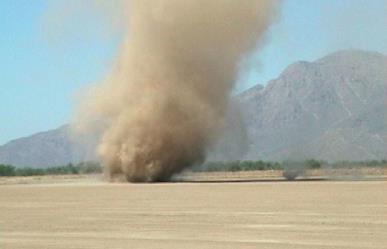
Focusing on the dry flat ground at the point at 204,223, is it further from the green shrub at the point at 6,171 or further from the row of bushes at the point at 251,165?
the green shrub at the point at 6,171

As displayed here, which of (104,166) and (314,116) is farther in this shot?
(314,116)

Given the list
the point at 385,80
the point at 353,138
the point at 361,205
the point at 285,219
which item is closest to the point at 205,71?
the point at 361,205

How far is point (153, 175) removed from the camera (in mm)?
58562

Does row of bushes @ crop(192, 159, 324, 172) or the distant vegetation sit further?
row of bushes @ crop(192, 159, 324, 172)

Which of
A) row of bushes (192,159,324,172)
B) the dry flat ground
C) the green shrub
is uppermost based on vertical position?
the green shrub

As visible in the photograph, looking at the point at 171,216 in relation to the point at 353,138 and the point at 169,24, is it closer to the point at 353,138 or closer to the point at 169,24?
the point at 169,24

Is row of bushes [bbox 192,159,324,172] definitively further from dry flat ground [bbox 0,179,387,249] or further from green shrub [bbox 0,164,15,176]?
dry flat ground [bbox 0,179,387,249]

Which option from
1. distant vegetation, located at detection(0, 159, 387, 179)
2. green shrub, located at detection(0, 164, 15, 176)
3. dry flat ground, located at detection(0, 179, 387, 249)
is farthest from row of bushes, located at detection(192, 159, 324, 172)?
dry flat ground, located at detection(0, 179, 387, 249)

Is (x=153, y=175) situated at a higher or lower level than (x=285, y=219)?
higher

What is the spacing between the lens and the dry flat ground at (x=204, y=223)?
18000 millimetres

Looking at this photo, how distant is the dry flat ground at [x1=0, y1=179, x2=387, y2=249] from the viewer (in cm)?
1800

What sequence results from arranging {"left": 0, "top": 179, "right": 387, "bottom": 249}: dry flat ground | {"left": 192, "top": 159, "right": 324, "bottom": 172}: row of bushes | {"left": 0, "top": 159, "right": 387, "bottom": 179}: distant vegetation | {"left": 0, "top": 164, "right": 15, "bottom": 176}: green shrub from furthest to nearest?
{"left": 0, "top": 164, "right": 15, "bottom": 176}: green shrub
{"left": 192, "top": 159, "right": 324, "bottom": 172}: row of bushes
{"left": 0, "top": 159, "right": 387, "bottom": 179}: distant vegetation
{"left": 0, "top": 179, "right": 387, "bottom": 249}: dry flat ground

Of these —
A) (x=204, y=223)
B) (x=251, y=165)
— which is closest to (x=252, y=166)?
(x=251, y=165)

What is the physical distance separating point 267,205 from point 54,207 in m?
8.32
